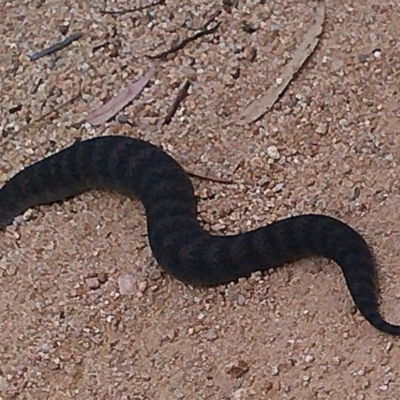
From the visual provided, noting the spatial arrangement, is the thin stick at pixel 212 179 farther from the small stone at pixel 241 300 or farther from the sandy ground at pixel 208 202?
the small stone at pixel 241 300

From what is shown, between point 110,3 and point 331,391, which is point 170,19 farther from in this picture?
point 331,391

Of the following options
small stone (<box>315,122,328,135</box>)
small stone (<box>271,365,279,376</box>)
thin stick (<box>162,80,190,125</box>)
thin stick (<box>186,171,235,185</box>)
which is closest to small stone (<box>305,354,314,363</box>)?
small stone (<box>271,365,279,376</box>)

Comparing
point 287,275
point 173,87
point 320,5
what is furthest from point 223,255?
point 320,5

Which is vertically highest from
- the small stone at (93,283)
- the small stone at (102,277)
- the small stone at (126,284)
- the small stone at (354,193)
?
the small stone at (354,193)

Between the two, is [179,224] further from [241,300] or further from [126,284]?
[241,300]

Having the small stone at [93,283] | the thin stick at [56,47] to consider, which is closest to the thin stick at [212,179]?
the small stone at [93,283]

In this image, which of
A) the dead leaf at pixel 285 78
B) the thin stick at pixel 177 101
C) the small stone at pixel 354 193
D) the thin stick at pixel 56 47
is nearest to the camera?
the small stone at pixel 354 193
